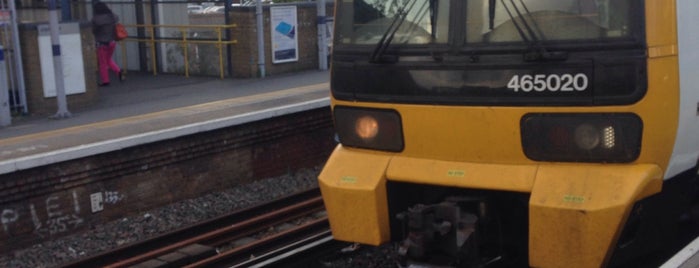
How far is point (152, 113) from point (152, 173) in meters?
2.50

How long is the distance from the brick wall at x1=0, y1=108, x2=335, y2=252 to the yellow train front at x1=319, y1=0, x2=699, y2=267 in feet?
12.1

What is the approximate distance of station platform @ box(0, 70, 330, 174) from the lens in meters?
8.96

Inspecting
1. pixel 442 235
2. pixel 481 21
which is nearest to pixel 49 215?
pixel 442 235

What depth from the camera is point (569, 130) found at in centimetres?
485

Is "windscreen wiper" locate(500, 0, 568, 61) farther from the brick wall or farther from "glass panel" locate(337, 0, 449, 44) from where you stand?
the brick wall

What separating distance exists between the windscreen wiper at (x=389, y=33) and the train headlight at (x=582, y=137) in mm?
957

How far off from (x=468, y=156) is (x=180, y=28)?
11915mm

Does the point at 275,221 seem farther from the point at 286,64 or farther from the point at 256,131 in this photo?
the point at 286,64

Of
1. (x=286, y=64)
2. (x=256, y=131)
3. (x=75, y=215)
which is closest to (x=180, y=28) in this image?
(x=286, y=64)

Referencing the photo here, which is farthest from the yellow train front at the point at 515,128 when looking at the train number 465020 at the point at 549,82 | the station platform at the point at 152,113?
the station platform at the point at 152,113

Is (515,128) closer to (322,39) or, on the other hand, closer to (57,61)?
(57,61)

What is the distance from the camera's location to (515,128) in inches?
197

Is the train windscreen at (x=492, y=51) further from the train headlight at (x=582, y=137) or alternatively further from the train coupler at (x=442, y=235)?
the train coupler at (x=442, y=235)

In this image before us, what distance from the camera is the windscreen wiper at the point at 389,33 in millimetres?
5410
